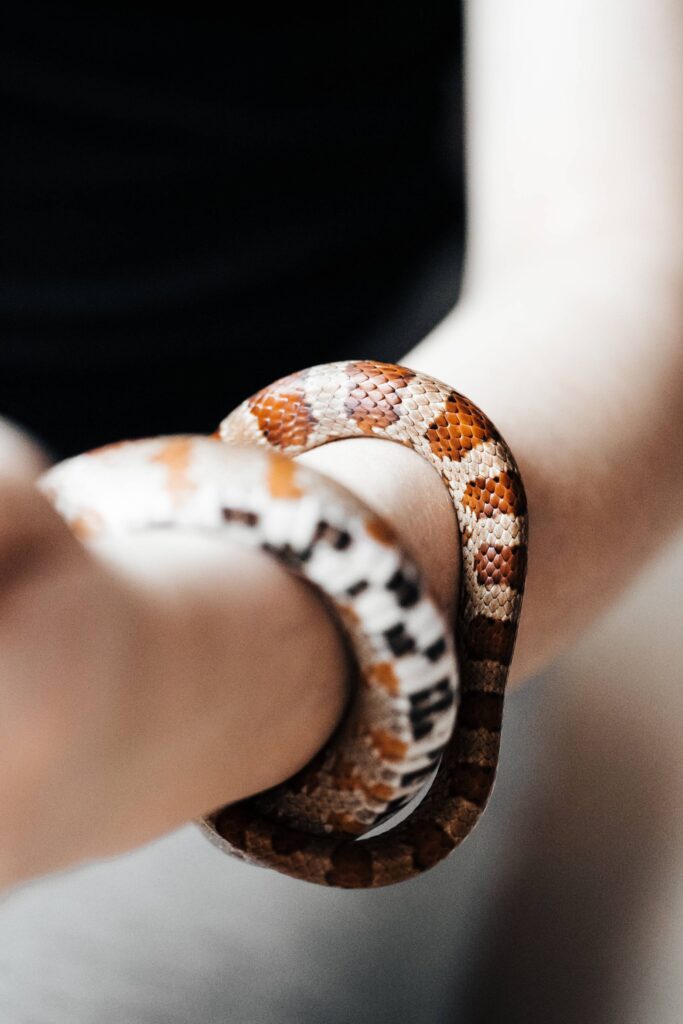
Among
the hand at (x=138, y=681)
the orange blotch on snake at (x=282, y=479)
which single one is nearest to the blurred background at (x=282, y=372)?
the hand at (x=138, y=681)

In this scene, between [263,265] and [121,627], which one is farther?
[263,265]

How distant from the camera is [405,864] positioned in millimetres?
604

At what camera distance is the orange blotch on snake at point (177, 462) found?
45cm

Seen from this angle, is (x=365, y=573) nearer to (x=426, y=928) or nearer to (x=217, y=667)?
(x=217, y=667)

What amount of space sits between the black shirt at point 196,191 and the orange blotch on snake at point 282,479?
763 millimetres

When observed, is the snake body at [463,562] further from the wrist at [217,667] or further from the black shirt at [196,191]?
the black shirt at [196,191]

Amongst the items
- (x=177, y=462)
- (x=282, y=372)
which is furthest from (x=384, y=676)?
(x=282, y=372)

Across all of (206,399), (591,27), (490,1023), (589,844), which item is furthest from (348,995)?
(591,27)

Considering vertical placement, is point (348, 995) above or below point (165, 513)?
below

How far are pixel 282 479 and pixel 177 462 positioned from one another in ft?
0.16

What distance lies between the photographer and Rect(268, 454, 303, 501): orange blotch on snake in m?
0.45

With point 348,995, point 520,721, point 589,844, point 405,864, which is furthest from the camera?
point 520,721

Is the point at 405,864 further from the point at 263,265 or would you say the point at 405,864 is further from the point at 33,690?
the point at 263,265

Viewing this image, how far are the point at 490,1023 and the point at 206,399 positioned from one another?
78 centimetres
